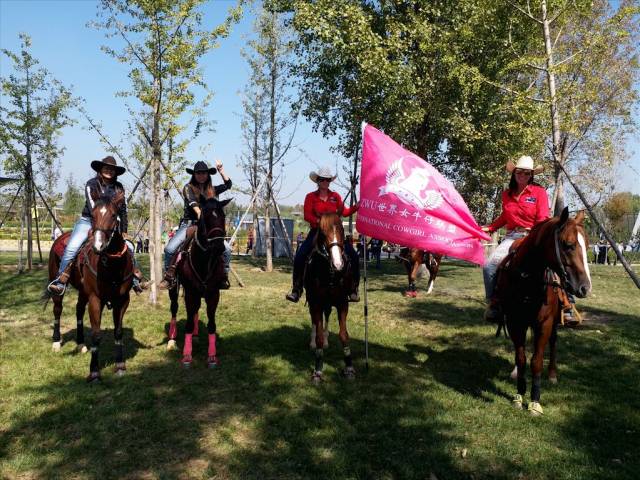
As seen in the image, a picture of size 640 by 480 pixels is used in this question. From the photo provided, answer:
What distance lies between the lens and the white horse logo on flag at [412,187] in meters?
8.02

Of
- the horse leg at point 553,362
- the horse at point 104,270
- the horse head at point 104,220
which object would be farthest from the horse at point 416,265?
the horse head at point 104,220

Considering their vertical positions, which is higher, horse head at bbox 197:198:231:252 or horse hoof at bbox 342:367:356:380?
horse head at bbox 197:198:231:252

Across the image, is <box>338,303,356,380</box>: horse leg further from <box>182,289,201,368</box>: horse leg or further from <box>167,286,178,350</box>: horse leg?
<box>167,286,178,350</box>: horse leg

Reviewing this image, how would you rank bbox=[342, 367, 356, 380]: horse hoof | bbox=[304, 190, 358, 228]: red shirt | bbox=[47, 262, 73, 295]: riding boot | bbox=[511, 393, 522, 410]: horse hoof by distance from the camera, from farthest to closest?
bbox=[304, 190, 358, 228]: red shirt < bbox=[47, 262, 73, 295]: riding boot < bbox=[342, 367, 356, 380]: horse hoof < bbox=[511, 393, 522, 410]: horse hoof

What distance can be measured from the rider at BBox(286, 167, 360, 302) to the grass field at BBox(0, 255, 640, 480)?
62.7 inches

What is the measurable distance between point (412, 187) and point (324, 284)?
85.7 inches

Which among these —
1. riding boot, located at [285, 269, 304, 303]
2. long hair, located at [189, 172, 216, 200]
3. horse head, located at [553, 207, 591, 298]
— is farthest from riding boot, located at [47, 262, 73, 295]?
horse head, located at [553, 207, 591, 298]

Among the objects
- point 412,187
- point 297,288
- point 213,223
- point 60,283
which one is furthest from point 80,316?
point 412,187

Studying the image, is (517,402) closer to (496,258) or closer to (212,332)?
(496,258)

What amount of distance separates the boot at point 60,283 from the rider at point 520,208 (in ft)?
23.4

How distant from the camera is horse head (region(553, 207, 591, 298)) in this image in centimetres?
581

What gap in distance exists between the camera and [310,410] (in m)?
6.90

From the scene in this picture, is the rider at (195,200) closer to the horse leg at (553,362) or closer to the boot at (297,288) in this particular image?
the boot at (297,288)

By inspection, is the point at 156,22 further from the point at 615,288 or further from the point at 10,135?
the point at 615,288
